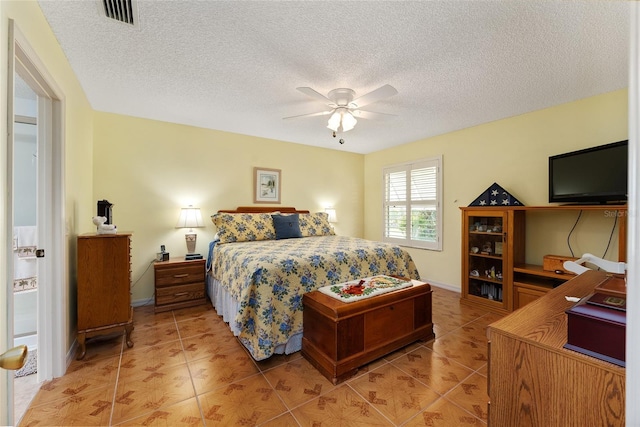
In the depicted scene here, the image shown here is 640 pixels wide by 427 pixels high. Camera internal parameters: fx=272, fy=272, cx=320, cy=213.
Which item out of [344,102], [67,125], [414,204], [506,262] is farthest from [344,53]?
[414,204]

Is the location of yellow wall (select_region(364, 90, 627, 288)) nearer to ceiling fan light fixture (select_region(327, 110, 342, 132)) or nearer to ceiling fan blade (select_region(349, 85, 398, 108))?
ceiling fan blade (select_region(349, 85, 398, 108))

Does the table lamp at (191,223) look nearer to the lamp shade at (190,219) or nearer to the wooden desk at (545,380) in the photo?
the lamp shade at (190,219)

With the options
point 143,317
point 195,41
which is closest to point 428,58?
point 195,41

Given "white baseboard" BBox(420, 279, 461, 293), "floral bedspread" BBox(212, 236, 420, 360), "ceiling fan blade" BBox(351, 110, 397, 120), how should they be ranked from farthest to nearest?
"white baseboard" BBox(420, 279, 461, 293) < "ceiling fan blade" BBox(351, 110, 397, 120) < "floral bedspread" BBox(212, 236, 420, 360)

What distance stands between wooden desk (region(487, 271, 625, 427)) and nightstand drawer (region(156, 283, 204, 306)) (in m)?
3.15

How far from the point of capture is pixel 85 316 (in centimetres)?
215

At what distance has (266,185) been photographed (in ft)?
14.0

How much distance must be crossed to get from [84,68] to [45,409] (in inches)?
95.9

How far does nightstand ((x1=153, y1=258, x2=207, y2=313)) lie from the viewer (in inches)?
123

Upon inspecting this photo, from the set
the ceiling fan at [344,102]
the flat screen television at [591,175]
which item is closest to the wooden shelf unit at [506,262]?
the flat screen television at [591,175]

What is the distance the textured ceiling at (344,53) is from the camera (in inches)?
63.3

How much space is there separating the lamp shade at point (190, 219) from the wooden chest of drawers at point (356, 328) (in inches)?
79.4

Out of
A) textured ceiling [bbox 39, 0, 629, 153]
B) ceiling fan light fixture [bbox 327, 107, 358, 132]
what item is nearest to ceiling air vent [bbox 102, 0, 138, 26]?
textured ceiling [bbox 39, 0, 629, 153]

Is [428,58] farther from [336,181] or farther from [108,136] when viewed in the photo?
[108,136]
